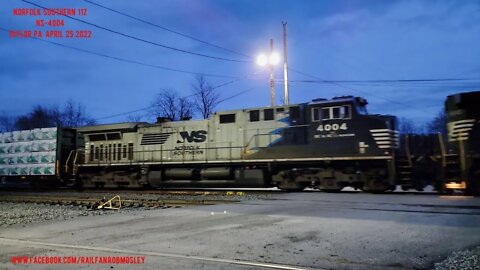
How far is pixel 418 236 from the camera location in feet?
22.6

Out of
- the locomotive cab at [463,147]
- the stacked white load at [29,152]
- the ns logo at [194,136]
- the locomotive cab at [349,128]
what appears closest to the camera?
the locomotive cab at [463,147]

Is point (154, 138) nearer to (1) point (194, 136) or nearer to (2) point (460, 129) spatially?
(1) point (194, 136)

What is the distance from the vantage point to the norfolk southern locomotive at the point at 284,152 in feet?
46.0

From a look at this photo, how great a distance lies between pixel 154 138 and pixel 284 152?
23.6 feet

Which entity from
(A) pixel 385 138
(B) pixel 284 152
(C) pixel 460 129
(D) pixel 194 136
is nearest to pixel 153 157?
(D) pixel 194 136

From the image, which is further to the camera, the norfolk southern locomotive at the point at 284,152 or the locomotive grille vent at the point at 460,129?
the norfolk southern locomotive at the point at 284,152

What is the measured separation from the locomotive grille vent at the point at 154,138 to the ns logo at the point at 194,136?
2.82 ft

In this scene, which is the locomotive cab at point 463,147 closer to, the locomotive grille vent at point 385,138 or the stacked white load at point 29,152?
the locomotive grille vent at point 385,138

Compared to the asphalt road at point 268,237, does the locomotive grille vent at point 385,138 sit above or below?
above

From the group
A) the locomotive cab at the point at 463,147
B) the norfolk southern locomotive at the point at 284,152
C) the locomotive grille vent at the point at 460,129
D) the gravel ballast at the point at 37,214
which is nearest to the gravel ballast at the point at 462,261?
the locomotive cab at the point at 463,147

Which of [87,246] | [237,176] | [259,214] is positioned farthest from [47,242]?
[237,176]

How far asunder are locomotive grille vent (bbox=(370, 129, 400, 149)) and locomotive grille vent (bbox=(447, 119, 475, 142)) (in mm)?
1846

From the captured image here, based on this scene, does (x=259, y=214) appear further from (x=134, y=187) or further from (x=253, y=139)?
(x=134, y=187)
